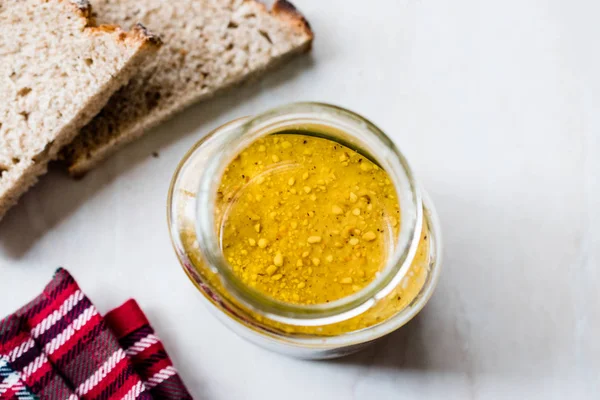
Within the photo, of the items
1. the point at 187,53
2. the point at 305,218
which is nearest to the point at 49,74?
the point at 187,53

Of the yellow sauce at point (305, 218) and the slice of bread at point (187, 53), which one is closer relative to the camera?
the yellow sauce at point (305, 218)

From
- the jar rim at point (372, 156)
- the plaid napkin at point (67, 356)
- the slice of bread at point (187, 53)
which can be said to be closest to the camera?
the jar rim at point (372, 156)

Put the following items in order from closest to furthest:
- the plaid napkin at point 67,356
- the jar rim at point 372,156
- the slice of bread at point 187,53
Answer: the jar rim at point 372,156 → the plaid napkin at point 67,356 → the slice of bread at point 187,53

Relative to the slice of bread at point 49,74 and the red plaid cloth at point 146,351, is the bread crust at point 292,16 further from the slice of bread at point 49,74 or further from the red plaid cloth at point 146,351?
the red plaid cloth at point 146,351

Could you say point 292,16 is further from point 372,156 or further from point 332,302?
point 332,302

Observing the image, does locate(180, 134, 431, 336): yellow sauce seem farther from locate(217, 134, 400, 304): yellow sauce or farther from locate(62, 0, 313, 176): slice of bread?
locate(62, 0, 313, 176): slice of bread

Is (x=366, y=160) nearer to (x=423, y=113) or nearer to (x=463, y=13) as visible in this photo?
(x=423, y=113)

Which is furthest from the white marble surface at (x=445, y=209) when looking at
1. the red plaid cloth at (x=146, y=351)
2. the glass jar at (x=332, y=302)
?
the glass jar at (x=332, y=302)

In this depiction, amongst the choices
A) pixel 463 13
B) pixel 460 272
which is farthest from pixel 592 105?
pixel 460 272
